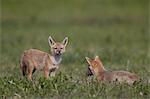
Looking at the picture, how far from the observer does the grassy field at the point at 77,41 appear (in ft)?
37.9

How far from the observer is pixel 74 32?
2836 cm

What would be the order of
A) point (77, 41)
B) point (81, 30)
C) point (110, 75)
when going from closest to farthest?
point (110, 75)
point (77, 41)
point (81, 30)

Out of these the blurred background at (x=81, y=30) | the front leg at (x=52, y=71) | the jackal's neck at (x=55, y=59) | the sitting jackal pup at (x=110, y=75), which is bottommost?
the sitting jackal pup at (x=110, y=75)

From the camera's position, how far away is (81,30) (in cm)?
2938

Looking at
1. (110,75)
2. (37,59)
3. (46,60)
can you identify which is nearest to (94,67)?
(110,75)

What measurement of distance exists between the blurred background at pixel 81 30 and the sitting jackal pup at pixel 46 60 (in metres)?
1.40

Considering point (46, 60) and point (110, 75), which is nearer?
point (110, 75)

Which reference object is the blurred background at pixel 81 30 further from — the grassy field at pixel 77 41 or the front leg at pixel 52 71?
the front leg at pixel 52 71

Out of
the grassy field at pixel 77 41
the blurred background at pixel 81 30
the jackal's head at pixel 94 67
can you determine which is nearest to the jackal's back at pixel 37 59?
the grassy field at pixel 77 41

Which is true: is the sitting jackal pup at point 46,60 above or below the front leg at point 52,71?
above

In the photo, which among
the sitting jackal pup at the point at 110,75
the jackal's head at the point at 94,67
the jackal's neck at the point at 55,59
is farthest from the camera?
the jackal's neck at the point at 55,59

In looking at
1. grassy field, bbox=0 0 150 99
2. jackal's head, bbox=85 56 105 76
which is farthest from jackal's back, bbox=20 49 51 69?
jackal's head, bbox=85 56 105 76

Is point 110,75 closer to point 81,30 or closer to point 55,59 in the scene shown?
point 55,59

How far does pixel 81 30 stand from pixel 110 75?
17061mm
